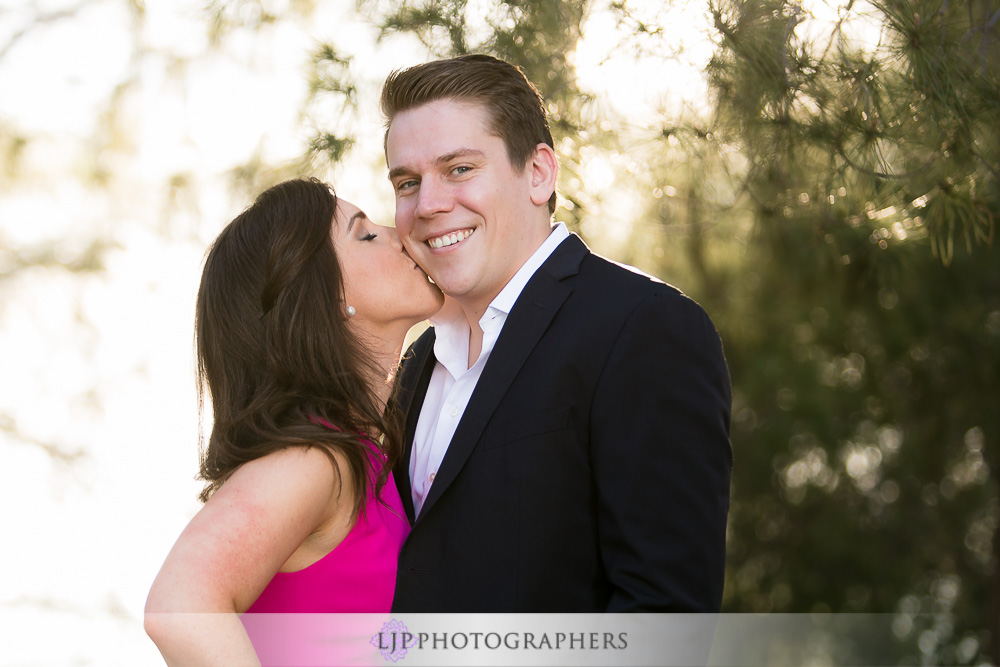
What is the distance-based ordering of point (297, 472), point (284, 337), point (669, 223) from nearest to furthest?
point (297, 472) → point (284, 337) → point (669, 223)

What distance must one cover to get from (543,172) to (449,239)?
32 cm

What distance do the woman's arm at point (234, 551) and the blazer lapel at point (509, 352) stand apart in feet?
0.77

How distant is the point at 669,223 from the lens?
3.69 meters

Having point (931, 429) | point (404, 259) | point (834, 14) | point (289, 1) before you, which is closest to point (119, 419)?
point (289, 1)

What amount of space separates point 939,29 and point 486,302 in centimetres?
124

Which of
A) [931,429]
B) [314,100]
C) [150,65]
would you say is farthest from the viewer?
[931,429]

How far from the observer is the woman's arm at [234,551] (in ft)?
4.98

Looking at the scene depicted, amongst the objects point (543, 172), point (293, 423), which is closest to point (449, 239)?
point (543, 172)

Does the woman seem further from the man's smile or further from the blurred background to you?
the blurred background

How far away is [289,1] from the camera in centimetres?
309

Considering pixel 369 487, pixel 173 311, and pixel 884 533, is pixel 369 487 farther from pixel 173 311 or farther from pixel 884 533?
pixel 884 533

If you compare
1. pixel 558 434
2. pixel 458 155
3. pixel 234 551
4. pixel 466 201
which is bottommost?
pixel 234 551

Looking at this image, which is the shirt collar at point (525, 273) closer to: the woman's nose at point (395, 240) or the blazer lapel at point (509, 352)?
the blazer lapel at point (509, 352)

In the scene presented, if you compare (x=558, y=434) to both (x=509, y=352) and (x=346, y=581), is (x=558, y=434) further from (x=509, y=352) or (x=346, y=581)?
(x=346, y=581)
